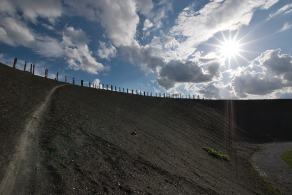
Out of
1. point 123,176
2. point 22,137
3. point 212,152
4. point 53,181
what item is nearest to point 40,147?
point 22,137

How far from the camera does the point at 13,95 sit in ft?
118

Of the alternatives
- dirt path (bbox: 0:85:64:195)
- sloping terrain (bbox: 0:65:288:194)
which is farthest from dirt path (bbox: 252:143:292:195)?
dirt path (bbox: 0:85:64:195)

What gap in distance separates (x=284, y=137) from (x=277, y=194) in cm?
7080

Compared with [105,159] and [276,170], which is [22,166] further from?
[276,170]

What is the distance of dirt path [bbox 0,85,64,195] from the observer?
1562cm

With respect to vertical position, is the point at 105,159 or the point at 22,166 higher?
the point at 22,166

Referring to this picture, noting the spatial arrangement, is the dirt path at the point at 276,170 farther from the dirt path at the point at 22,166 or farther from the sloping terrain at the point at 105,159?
the dirt path at the point at 22,166

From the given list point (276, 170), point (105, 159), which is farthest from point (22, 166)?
point (276, 170)

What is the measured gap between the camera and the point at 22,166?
17875 mm

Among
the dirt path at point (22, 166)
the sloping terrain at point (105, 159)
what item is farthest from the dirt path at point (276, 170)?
the dirt path at point (22, 166)

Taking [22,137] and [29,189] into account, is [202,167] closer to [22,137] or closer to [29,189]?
[22,137]

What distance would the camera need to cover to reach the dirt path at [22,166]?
1562cm

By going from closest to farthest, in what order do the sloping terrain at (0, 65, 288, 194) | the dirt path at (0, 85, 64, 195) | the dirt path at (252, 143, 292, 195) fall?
the dirt path at (0, 85, 64, 195), the sloping terrain at (0, 65, 288, 194), the dirt path at (252, 143, 292, 195)

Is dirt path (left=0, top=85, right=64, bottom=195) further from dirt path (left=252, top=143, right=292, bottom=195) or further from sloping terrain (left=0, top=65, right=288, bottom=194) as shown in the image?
dirt path (left=252, top=143, right=292, bottom=195)
